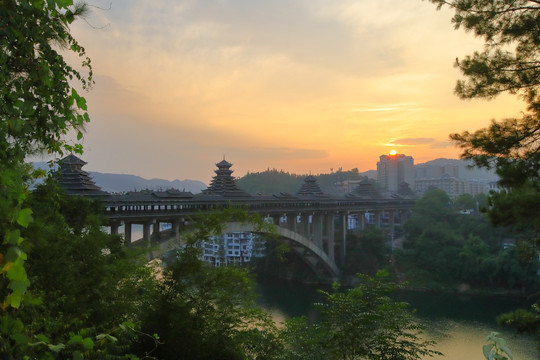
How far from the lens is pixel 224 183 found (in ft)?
99.9

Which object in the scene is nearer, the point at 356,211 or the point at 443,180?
the point at 356,211

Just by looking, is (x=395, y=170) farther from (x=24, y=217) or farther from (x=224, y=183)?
(x=24, y=217)

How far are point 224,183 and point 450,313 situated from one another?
16.2m

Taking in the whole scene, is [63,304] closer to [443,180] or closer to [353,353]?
[353,353]

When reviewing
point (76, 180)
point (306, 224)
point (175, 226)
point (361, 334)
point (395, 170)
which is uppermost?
point (395, 170)

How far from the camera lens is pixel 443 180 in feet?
328

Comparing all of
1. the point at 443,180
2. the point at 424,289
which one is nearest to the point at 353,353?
the point at 424,289

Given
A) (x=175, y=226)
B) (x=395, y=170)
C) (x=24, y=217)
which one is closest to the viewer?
(x=24, y=217)

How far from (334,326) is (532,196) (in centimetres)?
443

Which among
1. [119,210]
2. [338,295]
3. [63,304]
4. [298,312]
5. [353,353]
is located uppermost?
[119,210]

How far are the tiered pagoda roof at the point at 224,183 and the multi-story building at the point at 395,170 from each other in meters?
81.7

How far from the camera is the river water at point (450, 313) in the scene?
17855mm

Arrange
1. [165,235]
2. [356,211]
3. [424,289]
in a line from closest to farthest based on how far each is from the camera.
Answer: [165,235] → [424,289] → [356,211]

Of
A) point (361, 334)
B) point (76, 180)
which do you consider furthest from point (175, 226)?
point (361, 334)
